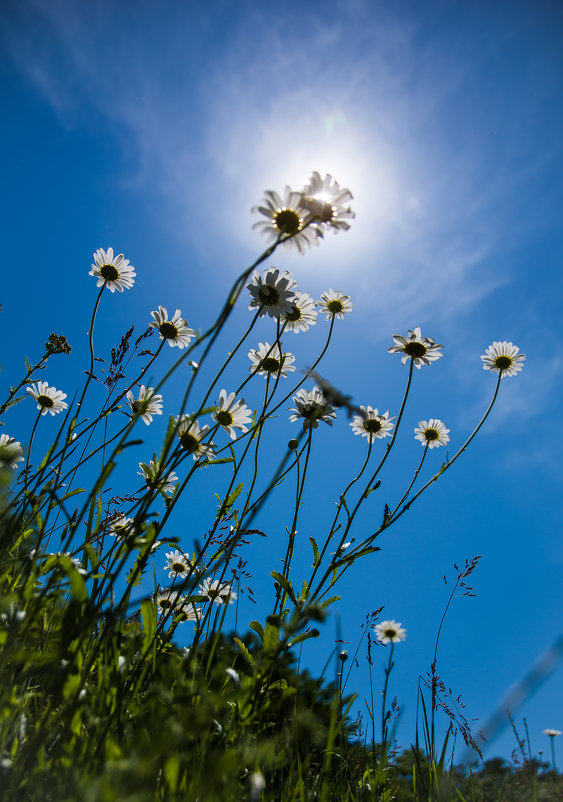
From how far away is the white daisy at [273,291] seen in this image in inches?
83.5

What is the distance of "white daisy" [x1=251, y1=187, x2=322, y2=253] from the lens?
4.79 feet

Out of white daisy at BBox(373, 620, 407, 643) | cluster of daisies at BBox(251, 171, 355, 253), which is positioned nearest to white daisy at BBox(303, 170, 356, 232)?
Result: cluster of daisies at BBox(251, 171, 355, 253)

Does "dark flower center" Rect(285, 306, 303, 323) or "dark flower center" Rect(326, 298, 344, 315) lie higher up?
"dark flower center" Rect(326, 298, 344, 315)

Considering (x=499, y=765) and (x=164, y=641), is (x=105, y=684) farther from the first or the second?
(x=499, y=765)

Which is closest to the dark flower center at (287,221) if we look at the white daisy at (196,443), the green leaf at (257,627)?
the white daisy at (196,443)

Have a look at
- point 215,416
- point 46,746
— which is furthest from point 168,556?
point 46,746

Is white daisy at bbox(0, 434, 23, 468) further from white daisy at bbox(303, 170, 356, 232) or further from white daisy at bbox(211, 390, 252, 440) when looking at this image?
white daisy at bbox(303, 170, 356, 232)

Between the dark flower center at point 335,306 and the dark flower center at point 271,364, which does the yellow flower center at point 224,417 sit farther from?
the dark flower center at point 335,306

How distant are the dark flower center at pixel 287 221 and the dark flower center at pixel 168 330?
4.68 ft

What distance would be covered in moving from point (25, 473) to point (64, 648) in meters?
1.36

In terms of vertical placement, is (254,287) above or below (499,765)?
above

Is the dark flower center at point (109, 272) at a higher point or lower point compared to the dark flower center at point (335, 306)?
lower

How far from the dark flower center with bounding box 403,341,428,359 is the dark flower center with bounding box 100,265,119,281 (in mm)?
1954

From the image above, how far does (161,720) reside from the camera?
0.79 m
